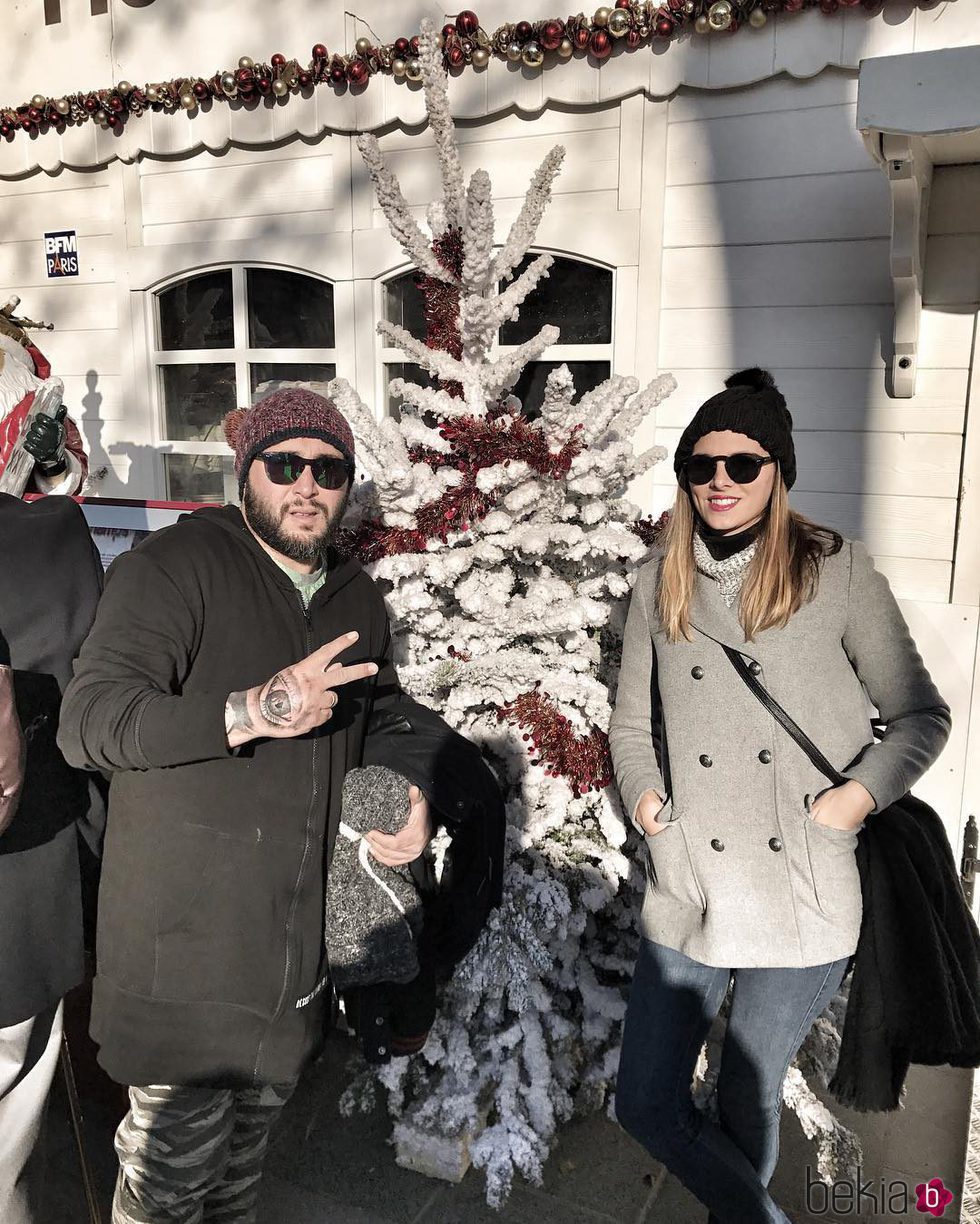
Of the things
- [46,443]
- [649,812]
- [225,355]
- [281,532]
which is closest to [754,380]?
[649,812]

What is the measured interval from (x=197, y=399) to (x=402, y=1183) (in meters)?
3.97

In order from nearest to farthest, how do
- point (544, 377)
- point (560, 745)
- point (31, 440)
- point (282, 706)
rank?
point (282, 706)
point (31, 440)
point (560, 745)
point (544, 377)

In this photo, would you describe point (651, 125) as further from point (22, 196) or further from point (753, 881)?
point (22, 196)

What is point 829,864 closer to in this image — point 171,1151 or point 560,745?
point 560,745

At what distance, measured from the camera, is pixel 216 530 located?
207 cm

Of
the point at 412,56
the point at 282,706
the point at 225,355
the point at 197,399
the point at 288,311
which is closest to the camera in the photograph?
the point at 282,706

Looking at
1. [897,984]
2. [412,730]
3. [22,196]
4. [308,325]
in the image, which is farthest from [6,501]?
[22,196]

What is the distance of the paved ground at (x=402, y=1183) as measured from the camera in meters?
2.69

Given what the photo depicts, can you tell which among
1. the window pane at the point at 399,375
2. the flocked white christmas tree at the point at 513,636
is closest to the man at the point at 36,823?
the flocked white christmas tree at the point at 513,636

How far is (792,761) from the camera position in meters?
2.05

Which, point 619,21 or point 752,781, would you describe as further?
point 619,21

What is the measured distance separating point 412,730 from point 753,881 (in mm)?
886

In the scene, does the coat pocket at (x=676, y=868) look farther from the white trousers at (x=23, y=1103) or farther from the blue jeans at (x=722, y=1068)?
the white trousers at (x=23, y=1103)

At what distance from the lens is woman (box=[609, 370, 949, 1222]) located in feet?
6.71
